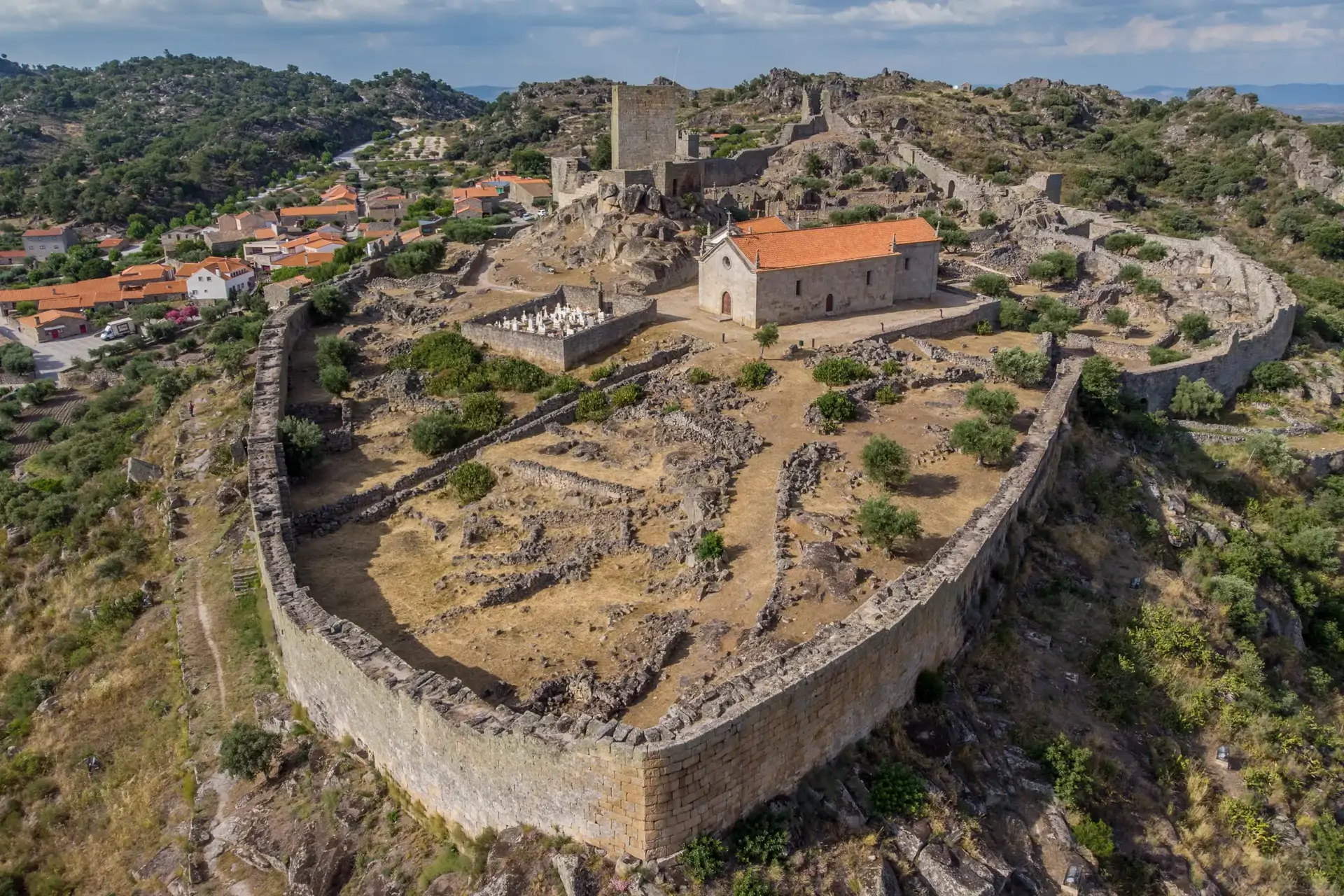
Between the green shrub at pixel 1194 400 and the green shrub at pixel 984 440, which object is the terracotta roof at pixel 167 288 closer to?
the green shrub at pixel 984 440

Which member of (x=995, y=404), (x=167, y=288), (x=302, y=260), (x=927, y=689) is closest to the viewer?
(x=927, y=689)

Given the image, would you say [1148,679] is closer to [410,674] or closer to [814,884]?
[814,884]

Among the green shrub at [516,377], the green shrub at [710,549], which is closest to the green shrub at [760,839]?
the green shrub at [710,549]

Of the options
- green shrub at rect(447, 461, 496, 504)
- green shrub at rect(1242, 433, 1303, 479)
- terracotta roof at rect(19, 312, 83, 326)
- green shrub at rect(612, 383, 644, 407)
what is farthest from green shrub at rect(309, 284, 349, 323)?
terracotta roof at rect(19, 312, 83, 326)

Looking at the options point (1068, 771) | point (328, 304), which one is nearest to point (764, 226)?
point (328, 304)

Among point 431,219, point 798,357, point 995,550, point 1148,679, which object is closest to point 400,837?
point 995,550

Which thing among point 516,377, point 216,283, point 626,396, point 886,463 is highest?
point 886,463

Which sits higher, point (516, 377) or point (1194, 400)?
point (516, 377)

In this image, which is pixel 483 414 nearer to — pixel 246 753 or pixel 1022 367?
pixel 246 753

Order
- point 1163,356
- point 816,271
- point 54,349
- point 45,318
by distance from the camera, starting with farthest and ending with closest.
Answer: point 45,318 → point 54,349 → point 816,271 → point 1163,356
